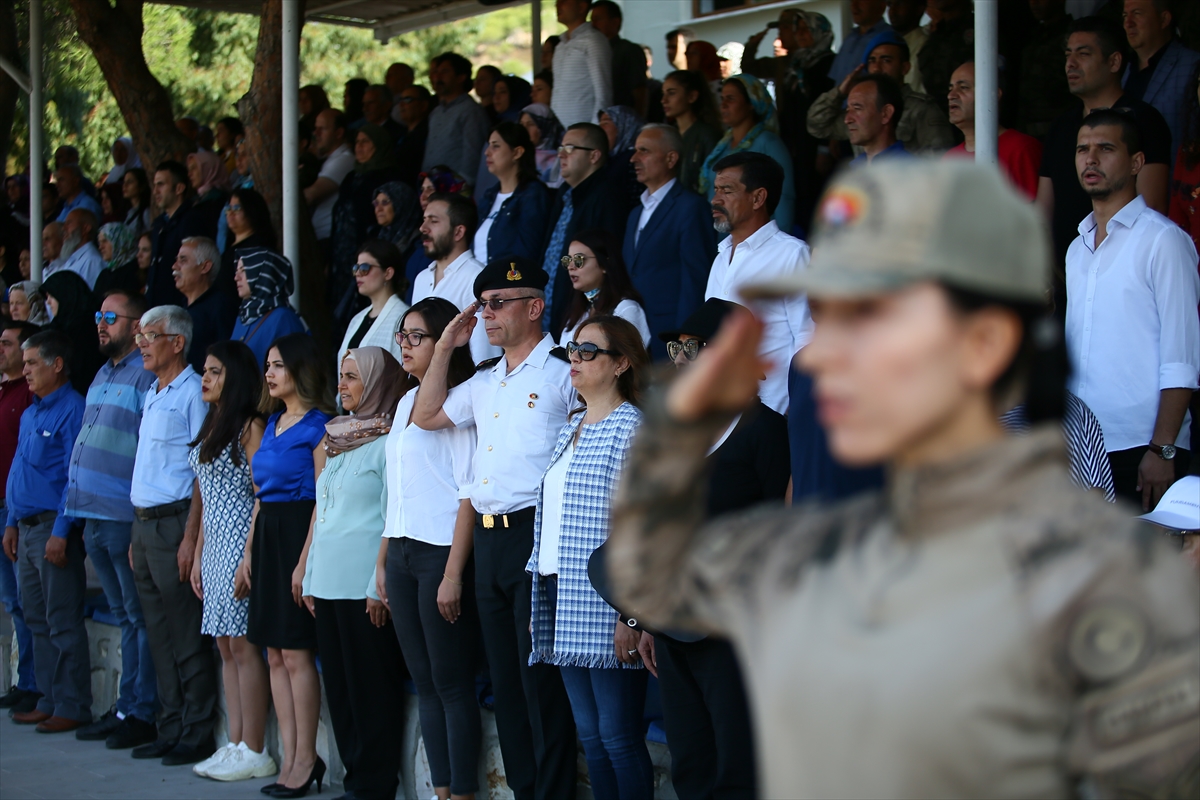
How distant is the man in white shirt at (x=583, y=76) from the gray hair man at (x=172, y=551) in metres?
3.03

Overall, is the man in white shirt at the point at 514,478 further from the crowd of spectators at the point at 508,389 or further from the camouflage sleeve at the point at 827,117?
the camouflage sleeve at the point at 827,117

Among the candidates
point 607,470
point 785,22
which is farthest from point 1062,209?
point 785,22

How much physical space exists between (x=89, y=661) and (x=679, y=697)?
15.7 feet

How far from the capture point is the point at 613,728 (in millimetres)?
4461

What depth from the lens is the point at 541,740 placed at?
4797mm

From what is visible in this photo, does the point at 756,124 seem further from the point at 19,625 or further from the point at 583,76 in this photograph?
the point at 19,625

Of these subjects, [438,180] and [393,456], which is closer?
[393,456]

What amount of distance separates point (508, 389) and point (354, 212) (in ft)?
12.5

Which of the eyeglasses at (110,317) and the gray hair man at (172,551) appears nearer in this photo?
the gray hair man at (172,551)

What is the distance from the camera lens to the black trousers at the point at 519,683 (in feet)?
15.7

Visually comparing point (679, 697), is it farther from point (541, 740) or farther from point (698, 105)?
point (698, 105)

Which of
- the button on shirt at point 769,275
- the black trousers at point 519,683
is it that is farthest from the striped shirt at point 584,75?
the black trousers at point 519,683

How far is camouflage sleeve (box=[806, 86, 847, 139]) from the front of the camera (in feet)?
22.1

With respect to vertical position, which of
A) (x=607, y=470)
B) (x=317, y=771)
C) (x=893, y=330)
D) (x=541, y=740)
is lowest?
(x=317, y=771)
